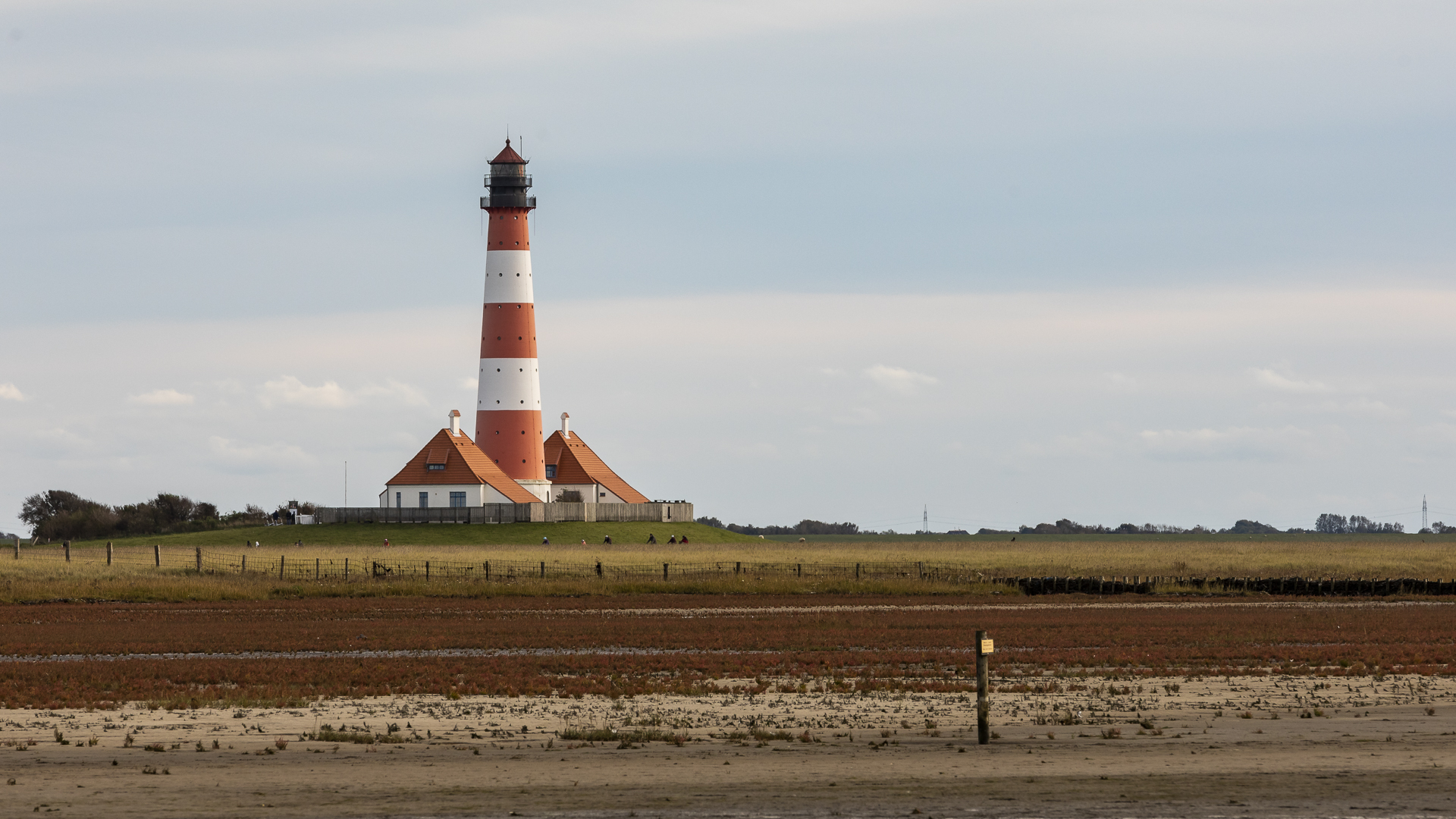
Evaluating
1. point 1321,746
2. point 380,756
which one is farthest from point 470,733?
point 1321,746

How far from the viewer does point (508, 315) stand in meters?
97.4

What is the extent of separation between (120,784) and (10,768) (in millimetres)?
2003

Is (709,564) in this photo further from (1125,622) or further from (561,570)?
(1125,622)

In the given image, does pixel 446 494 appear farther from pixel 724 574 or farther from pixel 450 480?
pixel 724 574

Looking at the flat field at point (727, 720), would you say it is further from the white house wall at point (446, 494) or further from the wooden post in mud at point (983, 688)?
the white house wall at point (446, 494)

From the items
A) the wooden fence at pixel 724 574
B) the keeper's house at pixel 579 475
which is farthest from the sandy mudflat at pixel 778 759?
the keeper's house at pixel 579 475

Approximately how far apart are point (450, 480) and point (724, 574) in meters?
45.5

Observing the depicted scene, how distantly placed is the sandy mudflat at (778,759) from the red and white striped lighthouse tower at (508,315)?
242 ft

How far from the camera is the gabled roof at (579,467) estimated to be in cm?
11738

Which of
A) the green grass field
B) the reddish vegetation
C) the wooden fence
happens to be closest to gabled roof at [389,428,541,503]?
the green grass field

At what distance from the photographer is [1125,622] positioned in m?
40.9

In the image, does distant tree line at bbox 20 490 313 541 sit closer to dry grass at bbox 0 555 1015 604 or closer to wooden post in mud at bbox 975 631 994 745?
dry grass at bbox 0 555 1015 604

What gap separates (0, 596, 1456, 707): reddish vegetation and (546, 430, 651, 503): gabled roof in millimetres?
65704

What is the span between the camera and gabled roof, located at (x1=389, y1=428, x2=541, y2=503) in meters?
105
